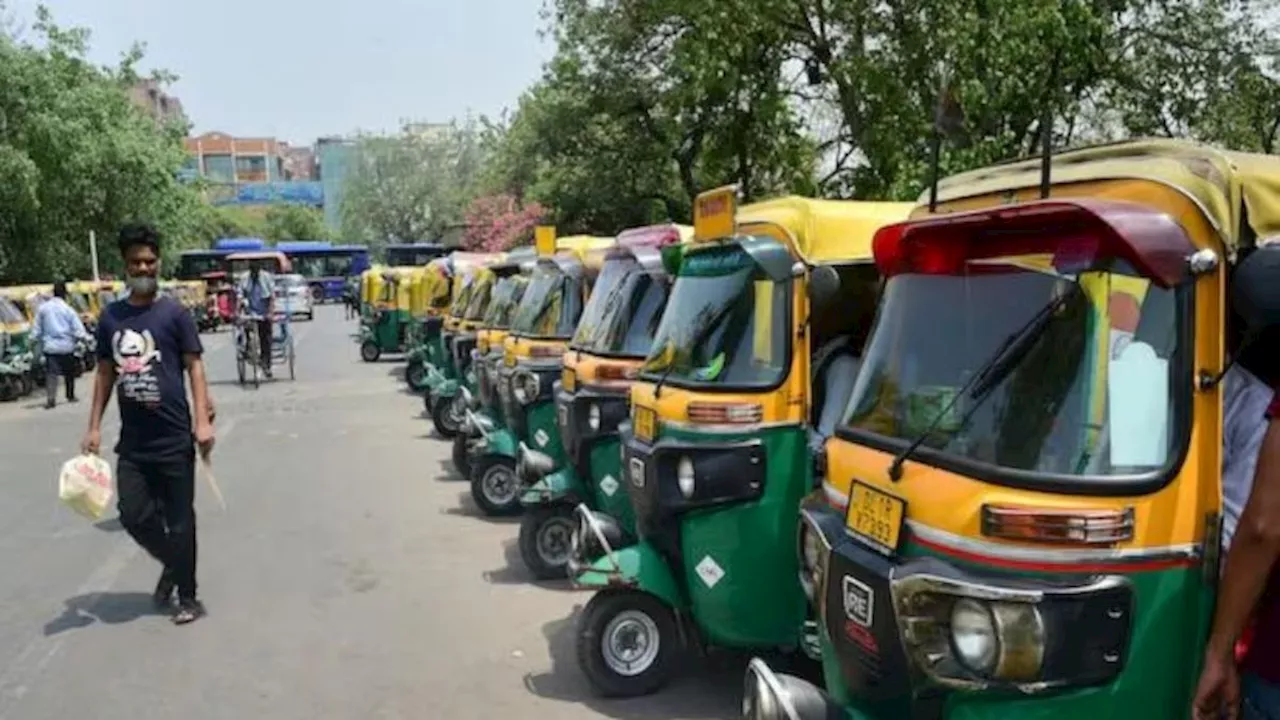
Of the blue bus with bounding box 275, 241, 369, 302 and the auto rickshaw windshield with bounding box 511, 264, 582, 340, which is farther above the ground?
the blue bus with bounding box 275, 241, 369, 302

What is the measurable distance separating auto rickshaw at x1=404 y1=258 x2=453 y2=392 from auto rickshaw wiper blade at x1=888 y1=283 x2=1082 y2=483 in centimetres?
1322

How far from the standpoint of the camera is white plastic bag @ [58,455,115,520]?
644 cm

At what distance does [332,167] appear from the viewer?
116750mm

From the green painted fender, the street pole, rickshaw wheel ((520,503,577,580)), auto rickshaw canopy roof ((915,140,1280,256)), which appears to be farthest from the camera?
the street pole

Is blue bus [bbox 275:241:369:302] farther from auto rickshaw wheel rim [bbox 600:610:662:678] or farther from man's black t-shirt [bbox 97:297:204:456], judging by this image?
auto rickshaw wheel rim [bbox 600:610:662:678]

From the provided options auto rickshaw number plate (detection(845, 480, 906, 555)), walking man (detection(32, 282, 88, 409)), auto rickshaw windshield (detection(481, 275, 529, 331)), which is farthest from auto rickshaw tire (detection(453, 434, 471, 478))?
walking man (detection(32, 282, 88, 409))

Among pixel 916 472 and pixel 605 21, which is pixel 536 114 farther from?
pixel 916 472

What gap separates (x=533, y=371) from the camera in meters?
8.31

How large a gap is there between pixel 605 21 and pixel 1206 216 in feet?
68.0

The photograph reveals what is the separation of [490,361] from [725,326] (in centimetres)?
501

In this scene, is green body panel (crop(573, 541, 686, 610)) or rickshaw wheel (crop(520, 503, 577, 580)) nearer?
green body panel (crop(573, 541, 686, 610))

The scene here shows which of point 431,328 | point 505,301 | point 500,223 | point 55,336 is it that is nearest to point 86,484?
point 505,301

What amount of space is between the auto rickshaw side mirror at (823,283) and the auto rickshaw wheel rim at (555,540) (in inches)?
117

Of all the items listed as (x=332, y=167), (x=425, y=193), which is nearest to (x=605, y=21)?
(x=425, y=193)
